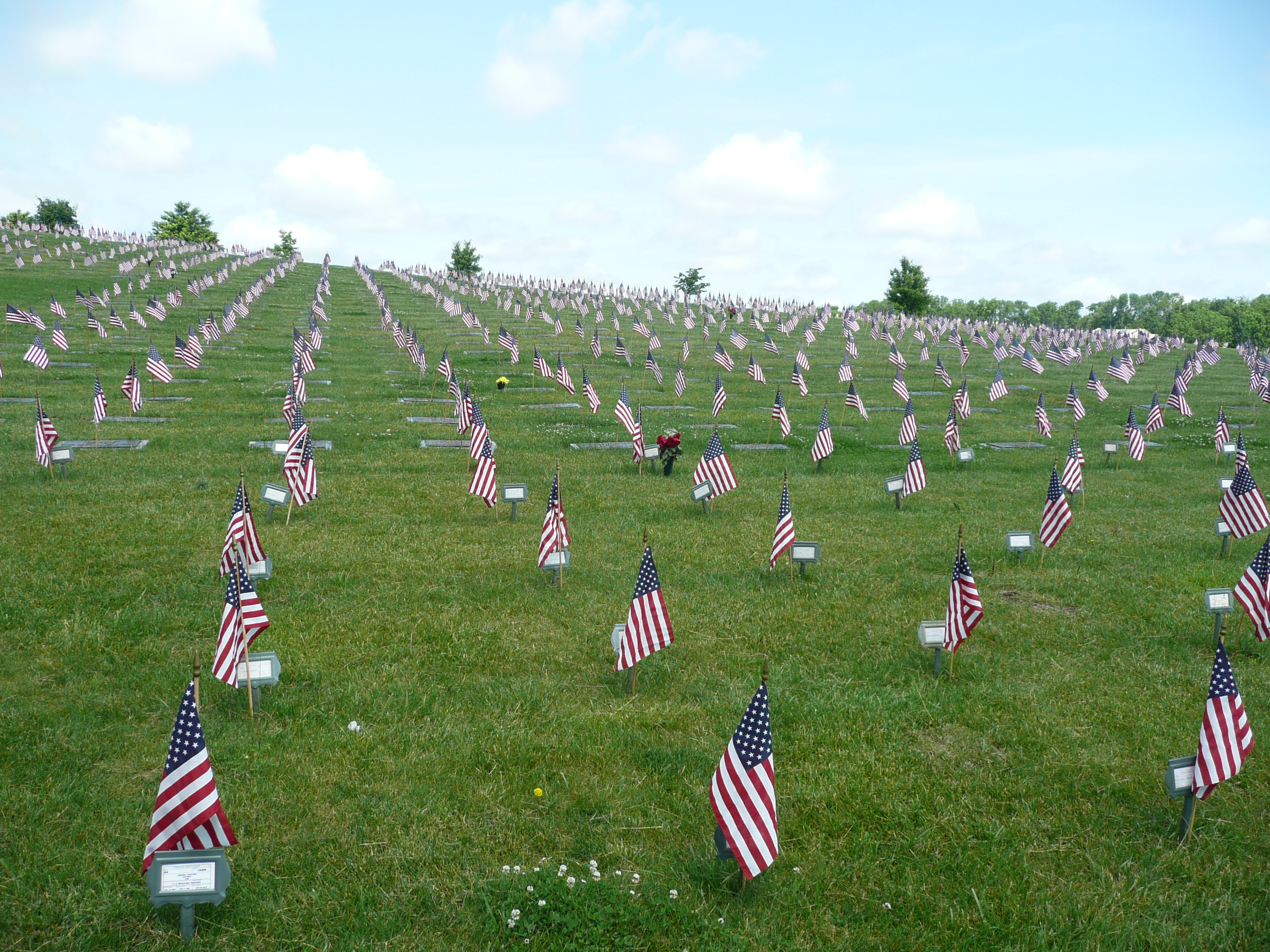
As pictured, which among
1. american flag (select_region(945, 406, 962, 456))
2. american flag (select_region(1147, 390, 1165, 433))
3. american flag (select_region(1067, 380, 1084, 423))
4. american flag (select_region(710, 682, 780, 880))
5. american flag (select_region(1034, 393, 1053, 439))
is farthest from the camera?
american flag (select_region(1067, 380, 1084, 423))

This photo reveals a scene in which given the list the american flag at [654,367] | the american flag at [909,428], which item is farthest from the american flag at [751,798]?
the american flag at [654,367]

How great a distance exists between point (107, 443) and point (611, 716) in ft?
52.0

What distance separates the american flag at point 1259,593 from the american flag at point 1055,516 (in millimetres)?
3107

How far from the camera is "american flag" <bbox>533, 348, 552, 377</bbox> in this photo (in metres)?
32.5

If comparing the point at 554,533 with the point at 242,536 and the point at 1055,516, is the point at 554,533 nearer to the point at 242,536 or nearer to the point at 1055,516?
the point at 242,536

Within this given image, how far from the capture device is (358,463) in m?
18.6

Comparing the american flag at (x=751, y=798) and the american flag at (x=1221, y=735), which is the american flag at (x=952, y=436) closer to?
the american flag at (x=1221, y=735)

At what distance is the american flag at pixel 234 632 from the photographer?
25.0ft

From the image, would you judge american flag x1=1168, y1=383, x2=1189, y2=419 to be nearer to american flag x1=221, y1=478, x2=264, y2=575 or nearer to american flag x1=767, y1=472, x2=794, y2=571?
american flag x1=767, y1=472, x2=794, y2=571

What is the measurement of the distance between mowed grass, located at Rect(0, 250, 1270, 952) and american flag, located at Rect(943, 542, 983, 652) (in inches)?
19.7

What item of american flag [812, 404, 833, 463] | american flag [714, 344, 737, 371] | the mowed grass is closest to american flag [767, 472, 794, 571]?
the mowed grass

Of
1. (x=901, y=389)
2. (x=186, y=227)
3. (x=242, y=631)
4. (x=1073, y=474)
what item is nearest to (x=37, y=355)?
(x=242, y=631)

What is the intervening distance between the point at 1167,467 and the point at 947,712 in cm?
1712

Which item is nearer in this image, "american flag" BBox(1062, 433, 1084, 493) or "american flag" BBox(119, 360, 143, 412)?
"american flag" BBox(1062, 433, 1084, 493)
